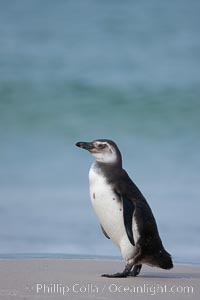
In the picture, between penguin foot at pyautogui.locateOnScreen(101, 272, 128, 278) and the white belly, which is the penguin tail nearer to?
the white belly

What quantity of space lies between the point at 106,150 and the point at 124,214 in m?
0.64

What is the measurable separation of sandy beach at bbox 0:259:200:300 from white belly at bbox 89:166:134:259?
13.2 inches

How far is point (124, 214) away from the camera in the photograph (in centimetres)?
849

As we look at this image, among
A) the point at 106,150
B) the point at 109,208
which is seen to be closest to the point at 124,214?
the point at 109,208

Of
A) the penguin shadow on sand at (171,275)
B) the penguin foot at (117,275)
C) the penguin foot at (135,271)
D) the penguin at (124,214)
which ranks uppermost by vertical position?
the penguin at (124,214)

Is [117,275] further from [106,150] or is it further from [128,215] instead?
[106,150]

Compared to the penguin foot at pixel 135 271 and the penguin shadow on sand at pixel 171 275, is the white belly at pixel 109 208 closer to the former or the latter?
the penguin foot at pixel 135 271

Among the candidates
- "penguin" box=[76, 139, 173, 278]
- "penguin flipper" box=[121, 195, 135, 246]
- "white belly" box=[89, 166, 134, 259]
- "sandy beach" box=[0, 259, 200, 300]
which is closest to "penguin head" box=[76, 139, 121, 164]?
"penguin" box=[76, 139, 173, 278]

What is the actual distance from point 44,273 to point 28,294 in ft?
4.55

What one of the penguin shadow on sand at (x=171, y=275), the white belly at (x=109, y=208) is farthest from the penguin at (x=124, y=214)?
the penguin shadow on sand at (x=171, y=275)

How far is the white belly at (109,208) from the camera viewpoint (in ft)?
28.1

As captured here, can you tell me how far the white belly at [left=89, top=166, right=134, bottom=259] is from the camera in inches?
338

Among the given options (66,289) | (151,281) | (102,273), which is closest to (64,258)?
(102,273)

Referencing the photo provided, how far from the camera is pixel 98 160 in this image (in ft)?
28.8
